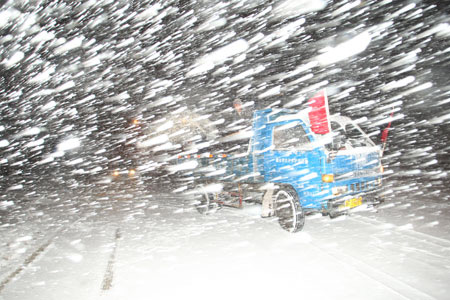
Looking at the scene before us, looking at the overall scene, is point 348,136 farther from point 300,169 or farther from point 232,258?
point 232,258

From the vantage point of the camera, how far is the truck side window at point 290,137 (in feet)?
19.4

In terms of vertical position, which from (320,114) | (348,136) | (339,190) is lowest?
(339,190)

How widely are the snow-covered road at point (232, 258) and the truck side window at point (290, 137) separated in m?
1.72

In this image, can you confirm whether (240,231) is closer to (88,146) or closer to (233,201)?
(233,201)

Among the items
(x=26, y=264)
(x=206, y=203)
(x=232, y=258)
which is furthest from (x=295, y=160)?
(x=26, y=264)

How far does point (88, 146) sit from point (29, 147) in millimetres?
14482

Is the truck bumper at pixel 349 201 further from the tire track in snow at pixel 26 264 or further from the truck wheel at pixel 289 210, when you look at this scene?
the tire track in snow at pixel 26 264

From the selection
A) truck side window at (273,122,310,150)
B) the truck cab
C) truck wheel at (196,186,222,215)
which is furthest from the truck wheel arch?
truck wheel at (196,186,222,215)

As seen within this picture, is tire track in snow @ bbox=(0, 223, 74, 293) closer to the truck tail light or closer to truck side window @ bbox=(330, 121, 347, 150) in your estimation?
the truck tail light

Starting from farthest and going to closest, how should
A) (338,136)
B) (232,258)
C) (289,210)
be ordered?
(338,136)
(289,210)
(232,258)

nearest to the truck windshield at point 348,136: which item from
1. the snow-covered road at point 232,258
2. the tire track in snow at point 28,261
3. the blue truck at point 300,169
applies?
the blue truck at point 300,169

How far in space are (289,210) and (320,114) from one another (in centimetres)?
206

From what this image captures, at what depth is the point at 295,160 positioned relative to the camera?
5.89 m

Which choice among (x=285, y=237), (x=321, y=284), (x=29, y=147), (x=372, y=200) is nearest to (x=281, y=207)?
(x=285, y=237)
